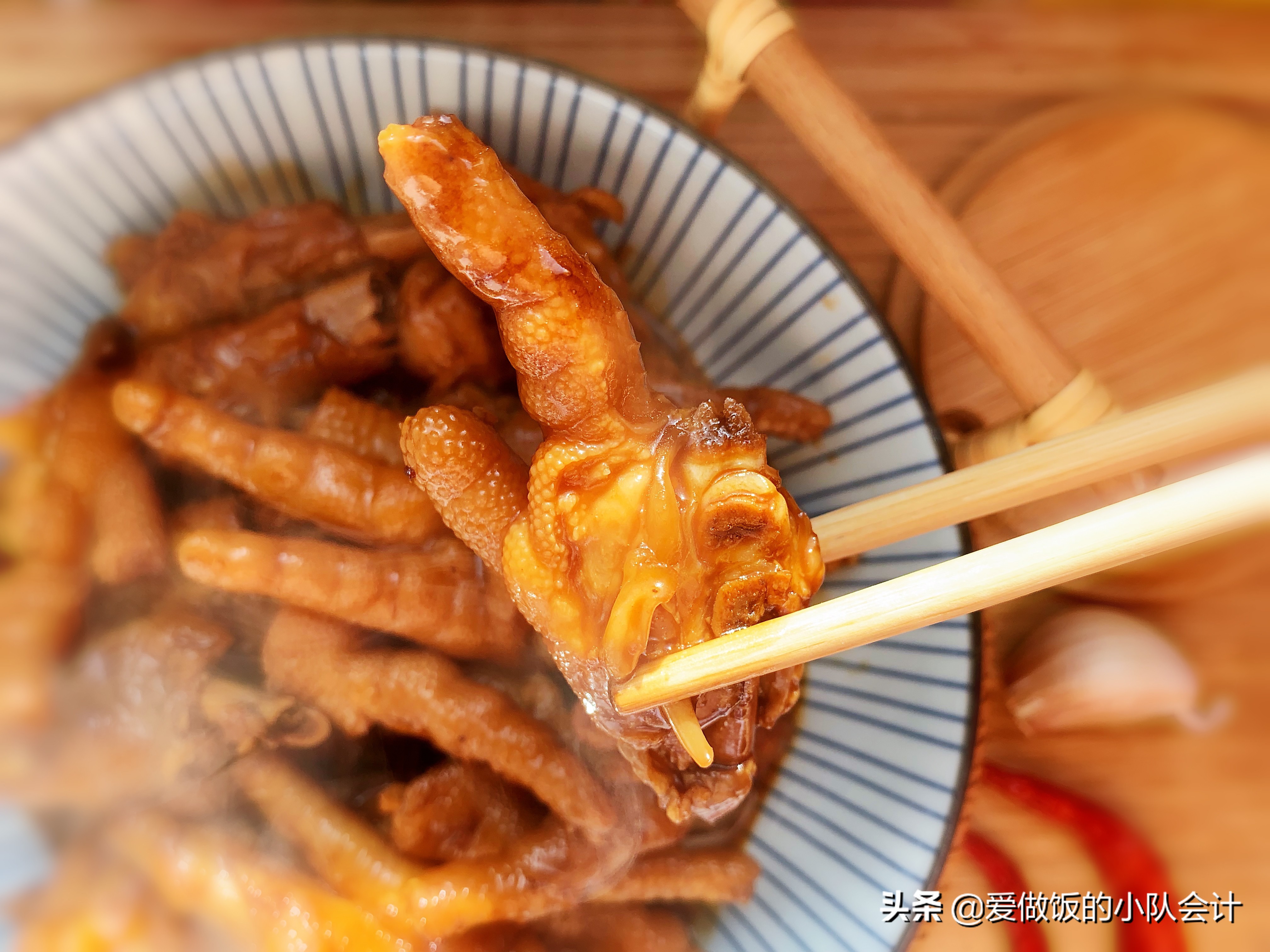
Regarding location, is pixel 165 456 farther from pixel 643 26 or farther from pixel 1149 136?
pixel 1149 136

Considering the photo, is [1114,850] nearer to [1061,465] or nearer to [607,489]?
[1061,465]

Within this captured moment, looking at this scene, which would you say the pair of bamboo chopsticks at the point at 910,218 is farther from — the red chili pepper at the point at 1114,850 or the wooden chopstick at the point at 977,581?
the red chili pepper at the point at 1114,850

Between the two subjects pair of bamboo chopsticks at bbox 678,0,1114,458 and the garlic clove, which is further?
the garlic clove

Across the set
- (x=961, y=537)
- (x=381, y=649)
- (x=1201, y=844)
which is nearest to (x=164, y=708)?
(x=381, y=649)

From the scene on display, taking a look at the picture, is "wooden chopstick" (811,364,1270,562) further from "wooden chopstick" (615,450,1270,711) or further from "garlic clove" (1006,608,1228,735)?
"garlic clove" (1006,608,1228,735)

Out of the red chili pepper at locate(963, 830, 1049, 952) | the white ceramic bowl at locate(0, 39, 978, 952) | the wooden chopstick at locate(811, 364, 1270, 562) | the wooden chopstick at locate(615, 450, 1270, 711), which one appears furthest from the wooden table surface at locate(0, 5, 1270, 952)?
the wooden chopstick at locate(615, 450, 1270, 711)

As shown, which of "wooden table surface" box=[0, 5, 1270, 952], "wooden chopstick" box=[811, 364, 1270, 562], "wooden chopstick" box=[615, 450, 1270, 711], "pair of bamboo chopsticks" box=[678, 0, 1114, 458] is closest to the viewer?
"wooden chopstick" box=[615, 450, 1270, 711]
